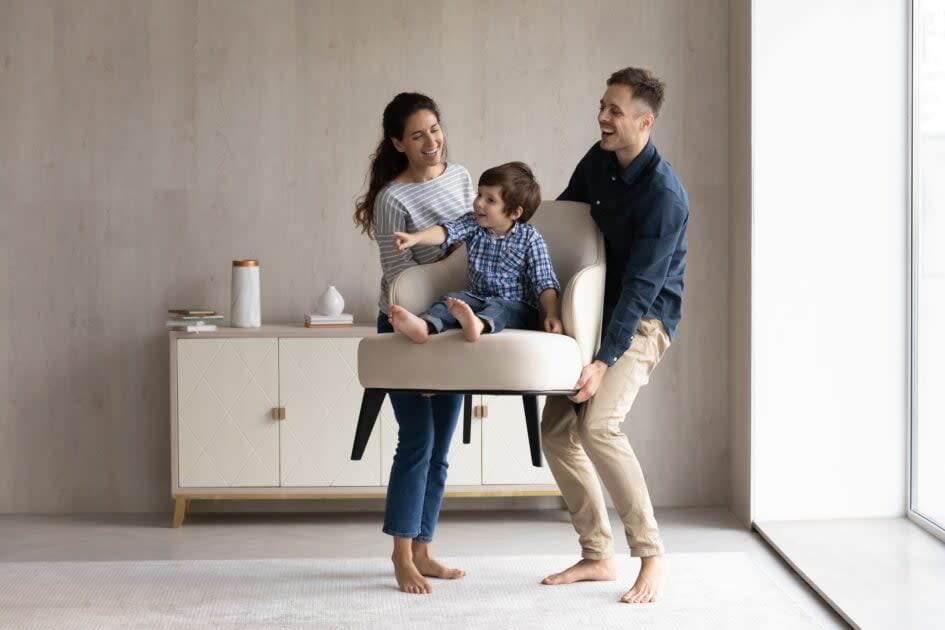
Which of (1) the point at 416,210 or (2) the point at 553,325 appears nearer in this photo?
(2) the point at 553,325

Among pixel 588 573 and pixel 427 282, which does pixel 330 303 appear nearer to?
pixel 427 282

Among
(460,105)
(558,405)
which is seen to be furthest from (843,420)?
(460,105)

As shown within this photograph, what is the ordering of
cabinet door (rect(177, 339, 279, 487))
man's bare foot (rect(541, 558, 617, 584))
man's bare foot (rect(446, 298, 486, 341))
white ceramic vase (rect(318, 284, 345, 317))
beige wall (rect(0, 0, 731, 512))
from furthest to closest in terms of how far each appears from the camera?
beige wall (rect(0, 0, 731, 512)), white ceramic vase (rect(318, 284, 345, 317)), cabinet door (rect(177, 339, 279, 487)), man's bare foot (rect(541, 558, 617, 584)), man's bare foot (rect(446, 298, 486, 341))

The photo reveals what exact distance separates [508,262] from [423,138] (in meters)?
0.40

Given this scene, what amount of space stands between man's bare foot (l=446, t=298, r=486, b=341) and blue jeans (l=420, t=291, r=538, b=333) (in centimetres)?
7

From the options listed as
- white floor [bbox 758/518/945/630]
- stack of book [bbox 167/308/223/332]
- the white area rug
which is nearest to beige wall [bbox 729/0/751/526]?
white floor [bbox 758/518/945/630]

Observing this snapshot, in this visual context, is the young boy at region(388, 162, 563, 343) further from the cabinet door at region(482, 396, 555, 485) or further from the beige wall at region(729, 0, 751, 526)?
the beige wall at region(729, 0, 751, 526)

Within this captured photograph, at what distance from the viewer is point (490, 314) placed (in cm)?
293

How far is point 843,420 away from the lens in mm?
4070

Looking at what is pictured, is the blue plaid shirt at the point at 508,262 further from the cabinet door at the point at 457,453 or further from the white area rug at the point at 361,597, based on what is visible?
the cabinet door at the point at 457,453

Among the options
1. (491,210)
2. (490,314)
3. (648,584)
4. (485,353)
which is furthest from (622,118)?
(648,584)

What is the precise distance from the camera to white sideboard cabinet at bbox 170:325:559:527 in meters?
4.08

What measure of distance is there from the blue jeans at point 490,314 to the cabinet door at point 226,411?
4.01ft

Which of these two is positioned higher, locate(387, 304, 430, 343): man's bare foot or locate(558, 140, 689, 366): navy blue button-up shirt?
locate(558, 140, 689, 366): navy blue button-up shirt
